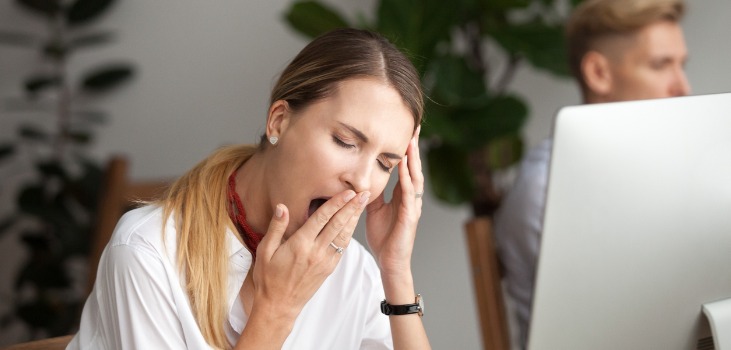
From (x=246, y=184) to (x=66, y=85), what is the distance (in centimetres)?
216

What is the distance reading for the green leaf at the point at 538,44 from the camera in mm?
2211

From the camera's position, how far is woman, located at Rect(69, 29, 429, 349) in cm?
102

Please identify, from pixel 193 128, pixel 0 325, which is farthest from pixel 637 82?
pixel 0 325

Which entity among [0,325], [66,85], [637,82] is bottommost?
[0,325]

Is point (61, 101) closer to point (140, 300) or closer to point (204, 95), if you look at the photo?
point (204, 95)

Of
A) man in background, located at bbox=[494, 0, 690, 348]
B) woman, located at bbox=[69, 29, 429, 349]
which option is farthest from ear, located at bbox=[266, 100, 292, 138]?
man in background, located at bbox=[494, 0, 690, 348]

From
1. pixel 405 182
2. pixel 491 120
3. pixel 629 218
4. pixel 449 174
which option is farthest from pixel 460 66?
pixel 629 218

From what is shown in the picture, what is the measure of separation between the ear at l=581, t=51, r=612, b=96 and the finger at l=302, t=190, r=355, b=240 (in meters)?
0.99

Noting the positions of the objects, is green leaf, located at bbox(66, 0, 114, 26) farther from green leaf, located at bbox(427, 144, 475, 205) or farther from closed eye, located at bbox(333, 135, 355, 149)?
closed eye, located at bbox(333, 135, 355, 149)

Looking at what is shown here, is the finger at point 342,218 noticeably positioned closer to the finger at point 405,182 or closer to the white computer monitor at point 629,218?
the finger at point 405,182

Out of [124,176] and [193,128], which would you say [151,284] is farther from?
[193,128]

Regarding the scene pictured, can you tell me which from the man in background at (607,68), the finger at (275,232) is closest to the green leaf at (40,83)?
the man in background at (607,68)

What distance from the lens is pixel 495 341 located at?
51.3 inches

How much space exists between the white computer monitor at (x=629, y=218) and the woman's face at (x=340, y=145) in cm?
28
